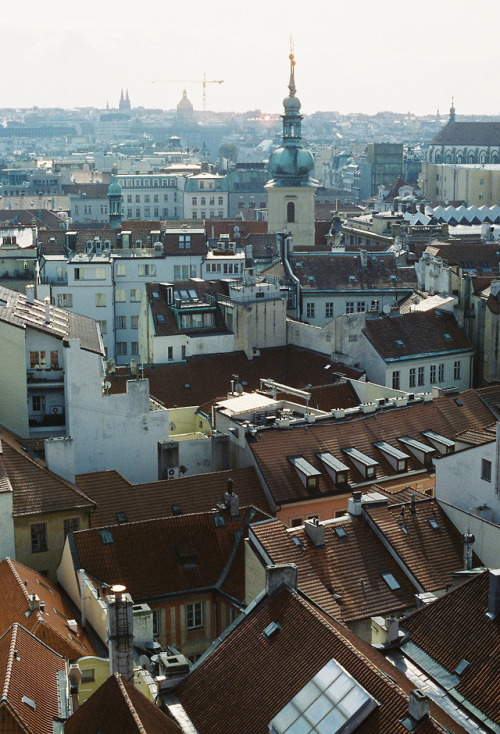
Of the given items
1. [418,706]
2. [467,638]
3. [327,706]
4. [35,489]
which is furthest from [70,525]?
[418,706]

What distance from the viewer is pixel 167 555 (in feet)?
152

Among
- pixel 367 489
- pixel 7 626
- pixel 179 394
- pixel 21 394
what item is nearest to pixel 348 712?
pixel 7 626

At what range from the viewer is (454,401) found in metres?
63.1

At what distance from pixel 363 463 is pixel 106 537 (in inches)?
567

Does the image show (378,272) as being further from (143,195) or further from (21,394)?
(143,195)

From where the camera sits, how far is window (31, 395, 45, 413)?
58.5 m

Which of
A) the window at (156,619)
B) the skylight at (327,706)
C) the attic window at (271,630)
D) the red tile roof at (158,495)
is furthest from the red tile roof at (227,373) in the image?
the skylight at (327,706)

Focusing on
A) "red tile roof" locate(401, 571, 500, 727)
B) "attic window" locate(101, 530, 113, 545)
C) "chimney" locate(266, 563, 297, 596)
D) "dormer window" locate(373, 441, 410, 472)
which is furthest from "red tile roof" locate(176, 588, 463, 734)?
"dormer window" locate(373, 441, 410, 472)

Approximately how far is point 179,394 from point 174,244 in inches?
1260

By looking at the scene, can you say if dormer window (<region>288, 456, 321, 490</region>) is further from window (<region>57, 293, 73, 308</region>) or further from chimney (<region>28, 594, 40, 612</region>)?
window (<region>57, 293, 73, 308</region>)

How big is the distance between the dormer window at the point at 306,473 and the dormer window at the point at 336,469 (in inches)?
28.0

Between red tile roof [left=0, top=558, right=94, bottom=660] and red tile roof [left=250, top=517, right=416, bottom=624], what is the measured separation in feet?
21.9

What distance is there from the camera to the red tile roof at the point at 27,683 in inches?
1286

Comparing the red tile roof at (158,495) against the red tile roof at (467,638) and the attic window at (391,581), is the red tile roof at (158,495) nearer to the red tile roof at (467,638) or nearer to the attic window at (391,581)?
the attic window at (391,581)
